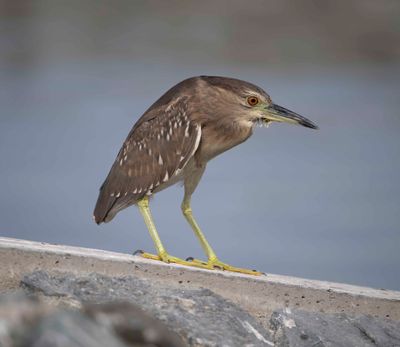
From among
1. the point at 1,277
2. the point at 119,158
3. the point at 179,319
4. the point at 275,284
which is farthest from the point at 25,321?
the point at 119,158

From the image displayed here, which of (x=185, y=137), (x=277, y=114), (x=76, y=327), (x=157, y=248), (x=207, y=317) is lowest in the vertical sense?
(x=207, y=317)

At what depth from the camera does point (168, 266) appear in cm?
752

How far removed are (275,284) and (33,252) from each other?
1.66 metres

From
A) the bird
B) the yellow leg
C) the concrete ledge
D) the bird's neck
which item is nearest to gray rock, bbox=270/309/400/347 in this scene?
the concrete ledge

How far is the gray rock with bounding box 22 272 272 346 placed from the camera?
6.55 meters

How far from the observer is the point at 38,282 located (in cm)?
687

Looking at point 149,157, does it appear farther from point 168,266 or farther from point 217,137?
point 168,266

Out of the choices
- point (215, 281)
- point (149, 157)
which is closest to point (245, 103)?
point (149, 157)

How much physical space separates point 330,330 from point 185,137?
2.13m

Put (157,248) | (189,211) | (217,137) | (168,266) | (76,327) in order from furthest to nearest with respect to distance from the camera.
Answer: (189,211), (217,137), (157,248), (168,266), (76,327)

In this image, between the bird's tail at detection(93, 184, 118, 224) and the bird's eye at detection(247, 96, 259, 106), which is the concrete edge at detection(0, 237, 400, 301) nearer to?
the bird's tail at detection(93, 184, 118, 224)

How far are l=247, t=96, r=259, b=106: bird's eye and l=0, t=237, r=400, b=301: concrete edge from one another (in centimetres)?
155

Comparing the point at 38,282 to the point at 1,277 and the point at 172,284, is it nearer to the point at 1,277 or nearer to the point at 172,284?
the point at 1,277

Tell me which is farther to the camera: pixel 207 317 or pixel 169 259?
pixel 169 259
